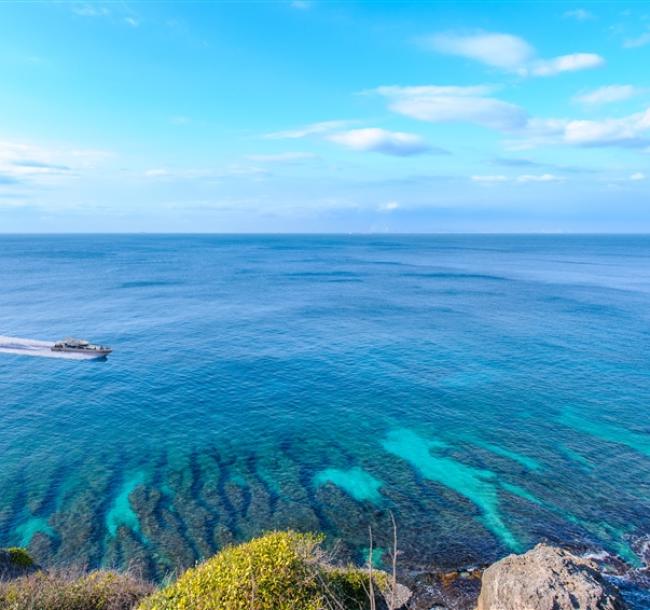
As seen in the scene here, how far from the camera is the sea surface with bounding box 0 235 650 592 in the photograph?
112 ft

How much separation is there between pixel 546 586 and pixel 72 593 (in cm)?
2413

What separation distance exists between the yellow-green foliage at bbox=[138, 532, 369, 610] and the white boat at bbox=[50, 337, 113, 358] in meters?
57.4

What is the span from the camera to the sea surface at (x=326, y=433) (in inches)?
1341

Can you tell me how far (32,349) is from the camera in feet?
241

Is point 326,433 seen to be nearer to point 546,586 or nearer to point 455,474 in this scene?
point 455,474

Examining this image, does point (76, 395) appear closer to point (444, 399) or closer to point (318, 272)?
point (444, 399)

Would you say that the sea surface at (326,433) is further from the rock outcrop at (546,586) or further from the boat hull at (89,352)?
the rock outcrop at (546,586)

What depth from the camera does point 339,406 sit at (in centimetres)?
5531

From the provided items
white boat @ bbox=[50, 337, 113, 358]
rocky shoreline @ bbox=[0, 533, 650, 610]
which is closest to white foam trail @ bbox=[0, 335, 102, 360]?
white boat @ bbox=[50, 337, 113, 358]

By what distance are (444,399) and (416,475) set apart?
17.4 m

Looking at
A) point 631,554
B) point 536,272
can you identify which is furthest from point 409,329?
point 536,272

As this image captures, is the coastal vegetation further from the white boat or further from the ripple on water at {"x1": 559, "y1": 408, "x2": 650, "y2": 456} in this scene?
the white boat

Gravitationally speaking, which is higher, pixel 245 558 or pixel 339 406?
pixel 245 558

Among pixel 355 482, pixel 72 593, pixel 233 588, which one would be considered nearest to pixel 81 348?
pixel 355 482
